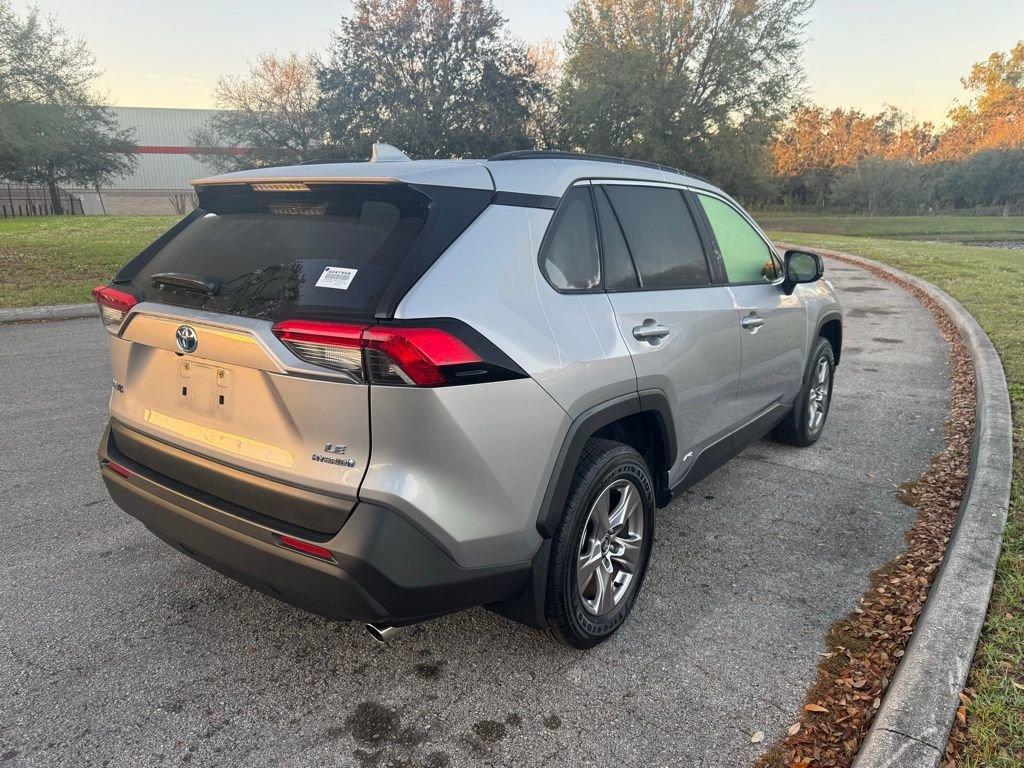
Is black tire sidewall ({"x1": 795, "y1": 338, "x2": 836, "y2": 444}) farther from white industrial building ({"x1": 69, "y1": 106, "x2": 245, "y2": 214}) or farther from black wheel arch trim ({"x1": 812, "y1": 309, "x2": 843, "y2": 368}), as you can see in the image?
white industrial building ({"x1": 69, "y1": 106, "x2": 245, "y2": 214})

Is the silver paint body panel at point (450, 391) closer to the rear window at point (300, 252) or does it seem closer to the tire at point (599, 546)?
the rear window at point (300, 252)

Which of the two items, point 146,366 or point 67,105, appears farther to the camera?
point 67,105

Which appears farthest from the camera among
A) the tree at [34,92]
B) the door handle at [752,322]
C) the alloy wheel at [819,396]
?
the tree at [34,92]

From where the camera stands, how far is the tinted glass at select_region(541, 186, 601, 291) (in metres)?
2.53

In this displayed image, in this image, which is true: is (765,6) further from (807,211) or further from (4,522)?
(4,522)

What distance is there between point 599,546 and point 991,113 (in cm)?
8533

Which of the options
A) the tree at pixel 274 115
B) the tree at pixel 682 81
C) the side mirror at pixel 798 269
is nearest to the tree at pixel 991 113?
the tree at pixel 682 81

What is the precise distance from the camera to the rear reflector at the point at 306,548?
2070mm

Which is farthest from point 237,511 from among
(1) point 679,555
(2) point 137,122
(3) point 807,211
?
(2) point 137,122

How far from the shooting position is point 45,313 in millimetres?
9430

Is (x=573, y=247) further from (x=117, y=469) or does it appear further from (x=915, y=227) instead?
(x=915, y=227)

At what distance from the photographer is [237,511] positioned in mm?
2275

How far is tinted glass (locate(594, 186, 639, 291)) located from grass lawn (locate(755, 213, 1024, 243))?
37.5m

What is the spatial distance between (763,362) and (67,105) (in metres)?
31.1
